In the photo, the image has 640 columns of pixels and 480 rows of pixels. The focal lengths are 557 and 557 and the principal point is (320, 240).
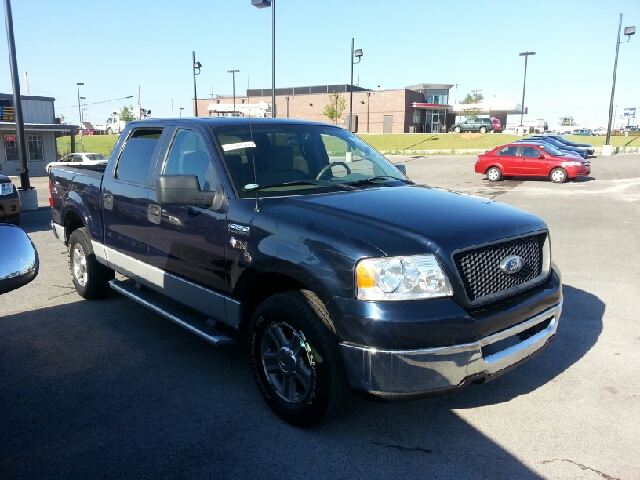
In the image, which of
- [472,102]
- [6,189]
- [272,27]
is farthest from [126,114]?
[6,189]

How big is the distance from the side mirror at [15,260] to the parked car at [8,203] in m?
8.50

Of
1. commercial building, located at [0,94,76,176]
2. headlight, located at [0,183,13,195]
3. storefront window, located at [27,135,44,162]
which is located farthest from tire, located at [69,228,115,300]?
storefront window, located at [27,135,44,162]

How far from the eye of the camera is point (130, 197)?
500cm

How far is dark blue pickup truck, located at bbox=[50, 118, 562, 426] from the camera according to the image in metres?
3.01

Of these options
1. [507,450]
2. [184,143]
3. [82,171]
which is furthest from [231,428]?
[82,171]

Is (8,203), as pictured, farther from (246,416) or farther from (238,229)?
(246,416)

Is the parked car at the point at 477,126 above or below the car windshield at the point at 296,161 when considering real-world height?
above

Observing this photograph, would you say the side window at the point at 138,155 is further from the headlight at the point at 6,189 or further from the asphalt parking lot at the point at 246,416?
the headlight at the point at 6,189

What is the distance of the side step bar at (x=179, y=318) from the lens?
391 centimetres

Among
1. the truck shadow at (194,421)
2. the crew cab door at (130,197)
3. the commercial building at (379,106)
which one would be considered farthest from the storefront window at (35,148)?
the commercial building at (379,106)

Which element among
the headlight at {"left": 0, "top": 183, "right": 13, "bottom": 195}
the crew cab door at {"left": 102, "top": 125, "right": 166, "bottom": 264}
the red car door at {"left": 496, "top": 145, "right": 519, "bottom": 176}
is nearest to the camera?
the crew cab door at {"left": 102, "top": 125, "right": 166, "bottom": 264}

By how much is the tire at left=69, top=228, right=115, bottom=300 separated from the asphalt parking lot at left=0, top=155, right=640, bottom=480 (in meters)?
0.27

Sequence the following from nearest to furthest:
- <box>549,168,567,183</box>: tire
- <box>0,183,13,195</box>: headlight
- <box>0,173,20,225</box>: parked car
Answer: <box>0,173,20,225</box>: parked car → <box>0,183,13,195</box>: headlight → <box>549,168,567,183</box>: tire

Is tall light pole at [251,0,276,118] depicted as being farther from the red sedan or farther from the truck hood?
the truck hood
